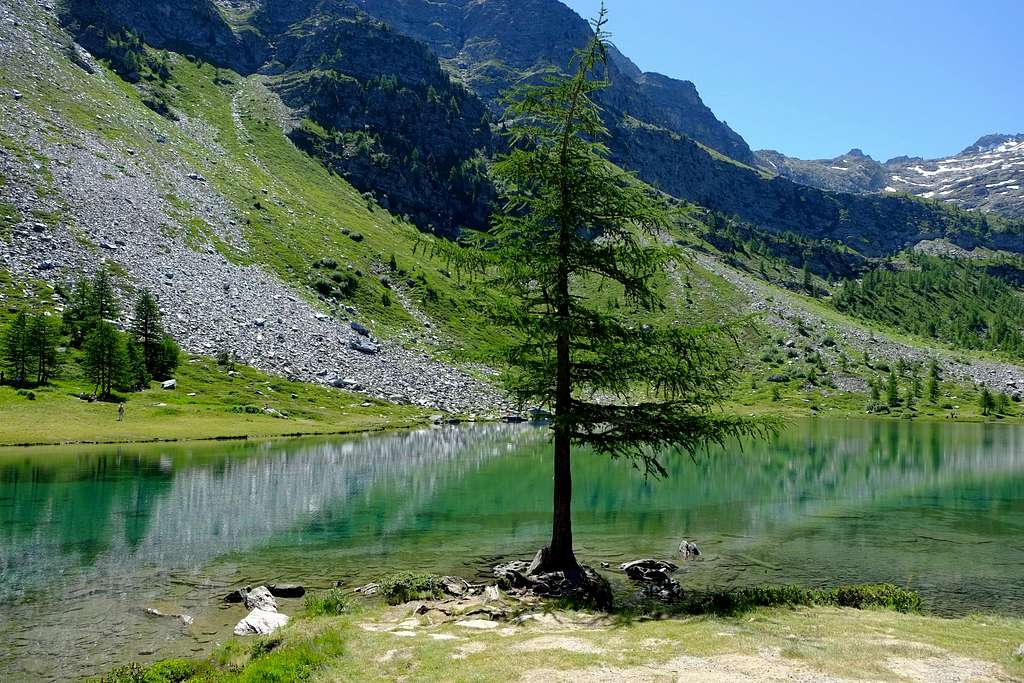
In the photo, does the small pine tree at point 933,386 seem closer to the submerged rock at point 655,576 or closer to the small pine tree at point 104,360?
the submerged rock at point 655,576

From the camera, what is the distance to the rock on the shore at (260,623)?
16.1 metres

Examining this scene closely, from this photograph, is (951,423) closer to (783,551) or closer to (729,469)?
(729,469)

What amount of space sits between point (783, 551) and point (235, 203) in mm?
140956

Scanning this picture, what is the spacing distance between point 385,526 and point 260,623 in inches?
608

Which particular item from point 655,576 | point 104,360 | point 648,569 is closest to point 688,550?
point 648,569

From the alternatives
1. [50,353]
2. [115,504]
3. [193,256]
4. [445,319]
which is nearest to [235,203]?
[193,256]

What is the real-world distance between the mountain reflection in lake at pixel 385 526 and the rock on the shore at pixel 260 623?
627 millimetres

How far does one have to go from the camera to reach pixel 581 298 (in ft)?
69.7

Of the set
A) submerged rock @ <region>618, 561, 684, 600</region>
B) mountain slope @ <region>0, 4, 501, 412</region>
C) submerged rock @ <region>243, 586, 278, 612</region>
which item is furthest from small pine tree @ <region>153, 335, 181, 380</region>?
submerged rock @ <region>618, 561, 684, 600</region>

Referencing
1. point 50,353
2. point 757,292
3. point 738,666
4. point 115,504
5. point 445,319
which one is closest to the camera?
point 738,666

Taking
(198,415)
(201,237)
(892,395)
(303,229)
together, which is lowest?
(198,415)

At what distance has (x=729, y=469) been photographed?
58562 millimetres

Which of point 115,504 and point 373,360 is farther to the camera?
point 373,360

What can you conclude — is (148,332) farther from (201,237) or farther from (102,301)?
(201,237)
